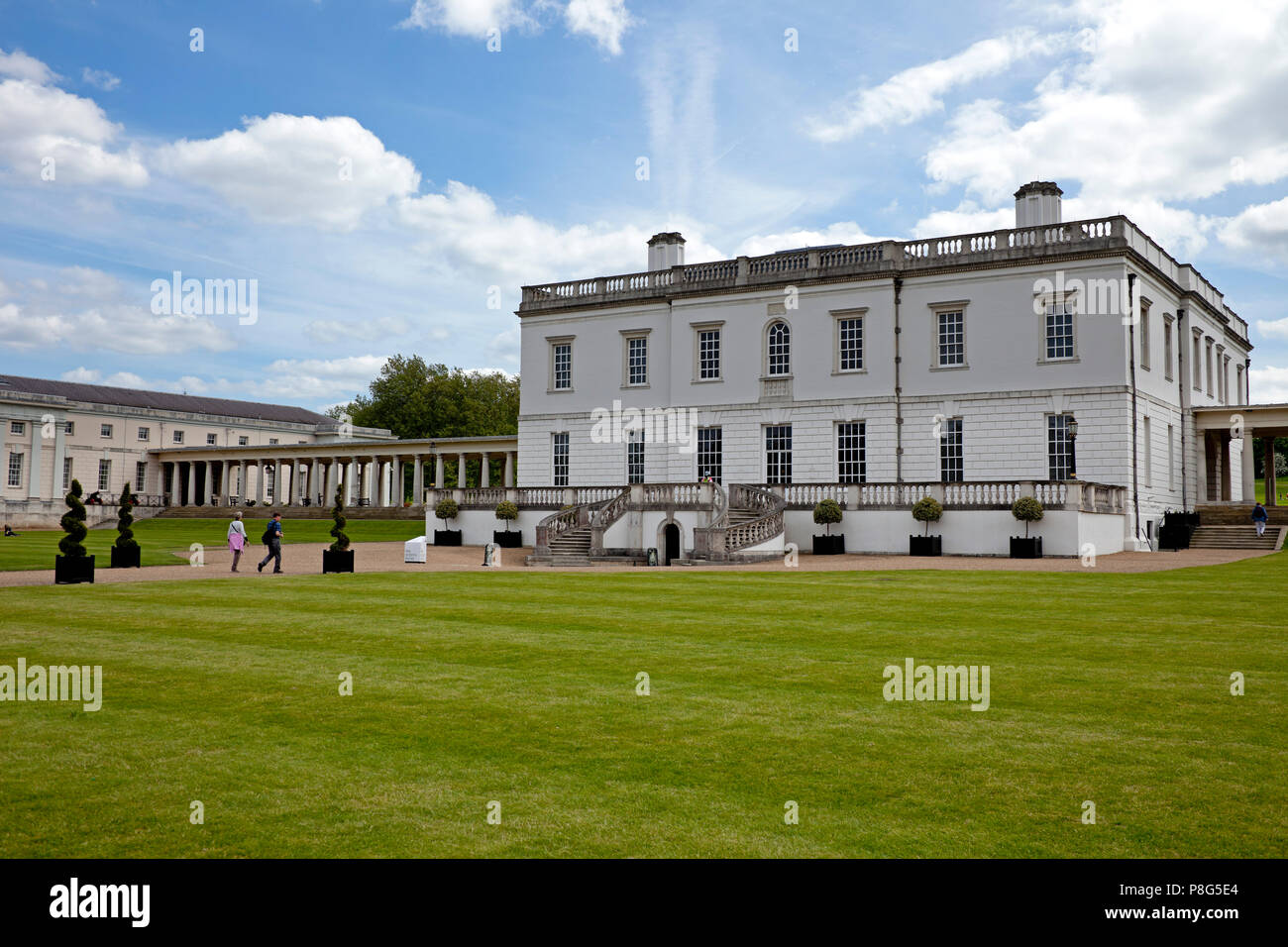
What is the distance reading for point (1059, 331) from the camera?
3975 centimetres

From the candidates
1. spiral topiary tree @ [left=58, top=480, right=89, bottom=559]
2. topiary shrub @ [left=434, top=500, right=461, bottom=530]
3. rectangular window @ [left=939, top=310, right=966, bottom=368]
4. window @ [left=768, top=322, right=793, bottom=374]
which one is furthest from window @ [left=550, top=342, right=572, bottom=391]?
spiral topiary tree @ [left=58, top=480, right=89, bottom=559]

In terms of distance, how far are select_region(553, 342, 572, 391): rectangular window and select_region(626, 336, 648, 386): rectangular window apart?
10.9ft

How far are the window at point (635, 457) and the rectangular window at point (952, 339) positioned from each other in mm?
14600

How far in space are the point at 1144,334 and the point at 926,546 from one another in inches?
523

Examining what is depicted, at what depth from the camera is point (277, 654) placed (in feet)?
41.4

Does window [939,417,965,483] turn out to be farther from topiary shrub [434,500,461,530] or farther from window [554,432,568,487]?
topiary shrub [434,500,461,530]

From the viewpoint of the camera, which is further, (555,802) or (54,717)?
(54,717)

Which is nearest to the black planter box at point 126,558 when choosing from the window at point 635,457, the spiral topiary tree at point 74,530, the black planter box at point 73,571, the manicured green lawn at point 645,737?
the spiral topiary tree at point 74,530

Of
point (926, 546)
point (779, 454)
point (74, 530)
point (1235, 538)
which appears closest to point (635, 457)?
point (779, 454)

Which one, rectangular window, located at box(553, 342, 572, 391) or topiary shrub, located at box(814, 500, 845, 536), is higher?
rectangular window, located at box(553, 342, 572, 391)

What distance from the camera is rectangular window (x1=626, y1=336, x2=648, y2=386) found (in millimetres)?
48928
